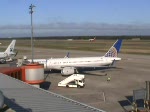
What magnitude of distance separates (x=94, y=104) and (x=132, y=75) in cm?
2487

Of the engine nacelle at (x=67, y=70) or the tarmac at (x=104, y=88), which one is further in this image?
the engine nacelle at (x=67, y=70)

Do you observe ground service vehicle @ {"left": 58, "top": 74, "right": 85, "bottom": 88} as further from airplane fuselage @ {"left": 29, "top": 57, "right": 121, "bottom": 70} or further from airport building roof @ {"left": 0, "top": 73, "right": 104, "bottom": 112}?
airport building roof @ {"left": 0, "top": 73, "right": 104, "bottom": 112}

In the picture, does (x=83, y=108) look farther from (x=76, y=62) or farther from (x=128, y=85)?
(x=76, y=62)

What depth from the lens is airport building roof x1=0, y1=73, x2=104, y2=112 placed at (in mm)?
16094

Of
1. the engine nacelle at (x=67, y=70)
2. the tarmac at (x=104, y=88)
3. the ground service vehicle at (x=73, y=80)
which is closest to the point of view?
the tarmac at (x=104, y=88)

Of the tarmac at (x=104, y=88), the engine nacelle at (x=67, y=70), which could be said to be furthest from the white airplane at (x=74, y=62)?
the tarmac at (x=104, y=88)

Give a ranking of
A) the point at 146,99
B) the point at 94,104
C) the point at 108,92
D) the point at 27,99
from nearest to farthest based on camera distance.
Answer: the point at 27,99 → the point at 146,99 → the point at 94,104 → the point at 108,92

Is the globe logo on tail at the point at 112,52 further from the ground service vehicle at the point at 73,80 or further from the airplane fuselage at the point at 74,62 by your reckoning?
the ground service vehicle at the point at 73,80

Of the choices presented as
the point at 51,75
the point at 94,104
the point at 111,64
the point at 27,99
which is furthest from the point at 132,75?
the point at 27,99

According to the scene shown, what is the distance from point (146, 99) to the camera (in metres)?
29.4

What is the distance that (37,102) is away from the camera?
17.6 m

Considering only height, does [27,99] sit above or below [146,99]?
above

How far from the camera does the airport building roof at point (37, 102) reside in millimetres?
16094

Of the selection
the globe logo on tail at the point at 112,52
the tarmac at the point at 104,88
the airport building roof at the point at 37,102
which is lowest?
the tarmac at the point at 104,88
